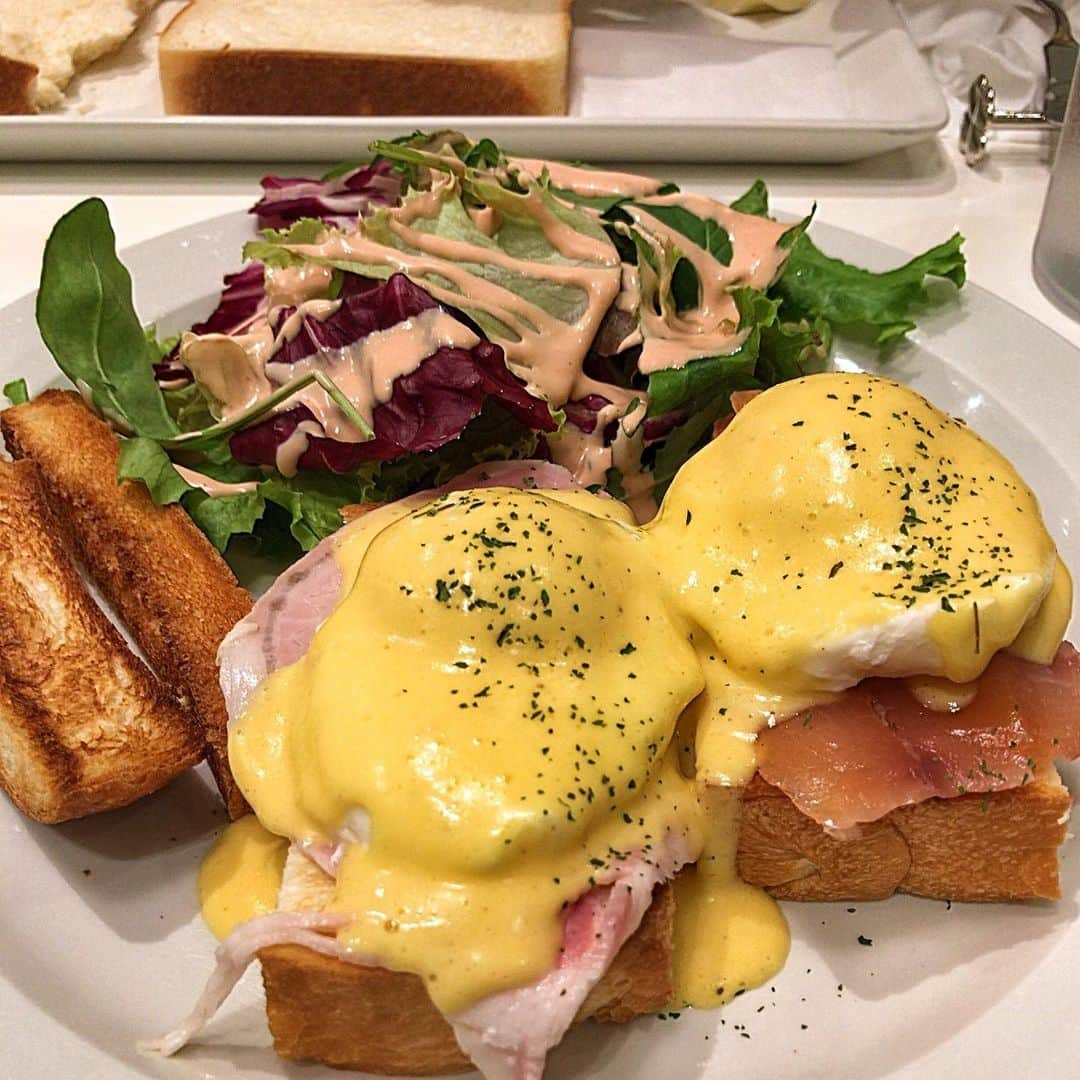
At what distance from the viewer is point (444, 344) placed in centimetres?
267

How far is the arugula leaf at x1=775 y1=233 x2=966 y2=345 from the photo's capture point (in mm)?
3080

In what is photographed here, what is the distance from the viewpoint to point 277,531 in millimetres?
2707

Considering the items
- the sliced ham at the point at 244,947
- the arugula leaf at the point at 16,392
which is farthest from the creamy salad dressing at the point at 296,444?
the sliced ham at the point at 244,947

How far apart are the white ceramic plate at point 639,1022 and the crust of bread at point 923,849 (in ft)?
0.14

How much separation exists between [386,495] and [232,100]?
2.23 meters

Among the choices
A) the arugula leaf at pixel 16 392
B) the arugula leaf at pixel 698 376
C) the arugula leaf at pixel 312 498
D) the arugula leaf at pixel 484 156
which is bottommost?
the arugula leaf at pixel 312 498

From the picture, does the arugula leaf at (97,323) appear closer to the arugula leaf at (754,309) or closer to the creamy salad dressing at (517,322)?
the creamy salad dressing at (517,322)

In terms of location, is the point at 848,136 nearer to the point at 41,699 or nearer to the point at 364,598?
the point at 364,598

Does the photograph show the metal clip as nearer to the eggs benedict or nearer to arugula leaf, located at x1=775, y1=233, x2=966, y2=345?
arugula leaf, located at x1=775, y1=233, x2=966, y2=345

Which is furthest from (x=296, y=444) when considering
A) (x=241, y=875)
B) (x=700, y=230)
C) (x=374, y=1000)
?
(x=374, y=1000)

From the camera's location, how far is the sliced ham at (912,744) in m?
1.89

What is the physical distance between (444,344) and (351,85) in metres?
1.93

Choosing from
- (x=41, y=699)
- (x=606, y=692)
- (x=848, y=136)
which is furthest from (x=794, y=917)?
(x=848, y=136)

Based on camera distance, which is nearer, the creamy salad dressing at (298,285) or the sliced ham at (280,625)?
the sliced ham at (280,625)
